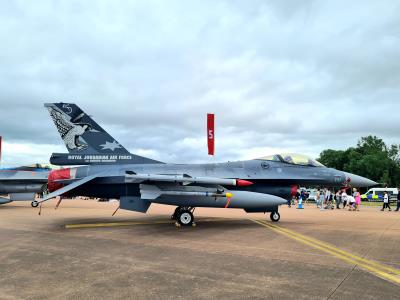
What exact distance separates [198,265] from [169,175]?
17.6 ft

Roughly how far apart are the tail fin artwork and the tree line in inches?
2690

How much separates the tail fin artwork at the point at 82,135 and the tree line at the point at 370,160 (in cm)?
6834

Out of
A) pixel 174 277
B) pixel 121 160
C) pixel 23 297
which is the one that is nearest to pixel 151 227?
pixel 121 160

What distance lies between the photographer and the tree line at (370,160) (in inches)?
2864

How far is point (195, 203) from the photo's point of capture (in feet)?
34.3

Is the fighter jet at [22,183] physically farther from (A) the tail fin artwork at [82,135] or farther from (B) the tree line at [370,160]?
(B) the tree line at [370,160]

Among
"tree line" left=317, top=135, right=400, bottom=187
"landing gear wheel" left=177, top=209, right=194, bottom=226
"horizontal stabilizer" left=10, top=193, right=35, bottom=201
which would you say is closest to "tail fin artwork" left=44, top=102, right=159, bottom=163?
"landing gear wheel" left=177, top=209, right=194, bottom=226

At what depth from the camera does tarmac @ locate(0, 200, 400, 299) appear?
4254 millimetres

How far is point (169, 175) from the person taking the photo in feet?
35.3

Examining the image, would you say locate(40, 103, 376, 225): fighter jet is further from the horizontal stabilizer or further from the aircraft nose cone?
the horizontal stabilizer

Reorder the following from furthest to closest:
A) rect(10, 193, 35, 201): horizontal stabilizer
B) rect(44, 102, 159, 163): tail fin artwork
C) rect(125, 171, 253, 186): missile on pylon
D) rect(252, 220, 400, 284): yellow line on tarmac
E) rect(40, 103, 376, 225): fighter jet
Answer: rect(10, 193, 35, 201): horizontal stabilizer < rect(44, 102, 159, 163): tail fin artwork < rect(40, 103, 376, 225): fighter jet < rect(125, 171, 253, 186): missile on pylon < rect(252, 220, 400, 284): yellow line on tarmac

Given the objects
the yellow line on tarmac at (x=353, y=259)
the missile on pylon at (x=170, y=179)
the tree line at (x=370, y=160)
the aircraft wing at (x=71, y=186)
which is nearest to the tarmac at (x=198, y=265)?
the yellow line on tarmac at (x=353, y=259)

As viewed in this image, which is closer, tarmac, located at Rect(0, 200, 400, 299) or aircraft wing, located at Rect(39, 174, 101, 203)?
tarmac, located at Rect(0, 200, 400, 299)

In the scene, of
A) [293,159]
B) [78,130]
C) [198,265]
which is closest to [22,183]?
[78,130]
